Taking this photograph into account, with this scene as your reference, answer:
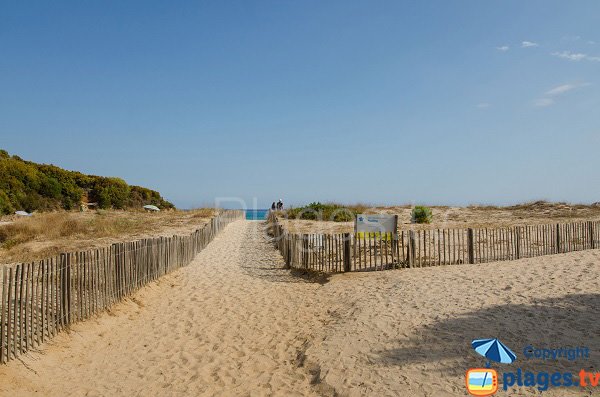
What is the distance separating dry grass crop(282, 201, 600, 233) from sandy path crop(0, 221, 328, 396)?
12.1 m

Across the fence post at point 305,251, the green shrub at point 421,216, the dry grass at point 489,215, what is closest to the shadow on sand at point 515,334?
the fence post at point 305,251

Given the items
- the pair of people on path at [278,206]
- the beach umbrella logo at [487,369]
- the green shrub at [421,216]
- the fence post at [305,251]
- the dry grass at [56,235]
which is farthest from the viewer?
the pair of people on path at [278,206]

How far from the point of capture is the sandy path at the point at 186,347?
5789 millimetres

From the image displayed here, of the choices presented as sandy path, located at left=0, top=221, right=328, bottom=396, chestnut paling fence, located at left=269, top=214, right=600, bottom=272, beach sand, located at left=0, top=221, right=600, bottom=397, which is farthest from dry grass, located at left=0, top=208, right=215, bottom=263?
chestnut paling fence, located at left=269, top=214, right=600, bottom=272

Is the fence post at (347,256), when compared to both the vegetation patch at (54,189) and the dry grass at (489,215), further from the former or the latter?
the vegetation patch at (54,189)

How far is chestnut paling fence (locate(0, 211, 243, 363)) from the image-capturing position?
5.95 m

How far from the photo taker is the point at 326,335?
727 centimetres

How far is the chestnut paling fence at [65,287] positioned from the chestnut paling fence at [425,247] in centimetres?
441

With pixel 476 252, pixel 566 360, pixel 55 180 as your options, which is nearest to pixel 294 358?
pixel 566 360

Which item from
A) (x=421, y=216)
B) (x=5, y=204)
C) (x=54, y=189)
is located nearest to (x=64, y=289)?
(x=421, y=216)

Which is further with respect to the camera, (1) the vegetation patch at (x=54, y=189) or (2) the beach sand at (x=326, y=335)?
(1) the vegetation patch at (x=54, y=189)

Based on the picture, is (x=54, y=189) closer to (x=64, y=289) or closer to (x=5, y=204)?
(x=5, y=204)

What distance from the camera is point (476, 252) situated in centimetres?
1307

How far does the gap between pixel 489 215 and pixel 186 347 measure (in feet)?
87.8
